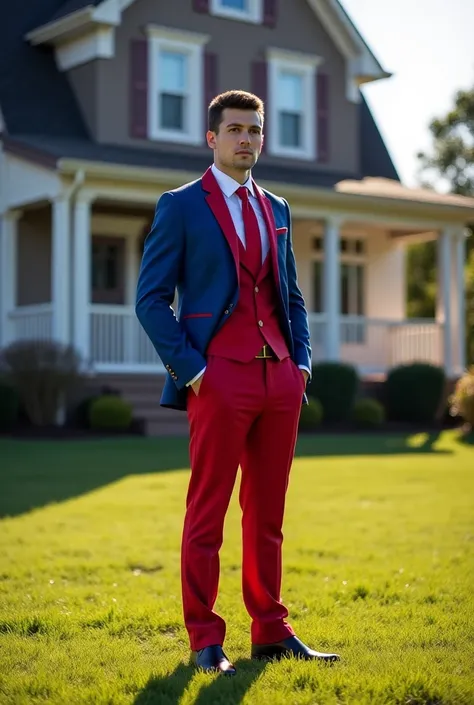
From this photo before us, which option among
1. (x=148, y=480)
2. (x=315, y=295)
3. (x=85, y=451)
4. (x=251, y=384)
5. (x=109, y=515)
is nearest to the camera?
(x=251, y=384)

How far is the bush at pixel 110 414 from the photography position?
17375 millimetres

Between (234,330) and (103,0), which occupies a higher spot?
(103,0)

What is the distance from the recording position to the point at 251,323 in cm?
490

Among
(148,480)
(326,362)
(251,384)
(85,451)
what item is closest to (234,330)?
(251,384)

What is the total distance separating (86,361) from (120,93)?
4.99 meters

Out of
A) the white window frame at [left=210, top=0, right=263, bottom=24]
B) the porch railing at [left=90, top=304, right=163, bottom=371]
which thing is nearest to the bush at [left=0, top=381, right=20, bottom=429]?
the porch railing at [left=90, top=304, right=163, bottom=371]

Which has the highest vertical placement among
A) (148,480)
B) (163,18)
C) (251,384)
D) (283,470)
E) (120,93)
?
(163,18)

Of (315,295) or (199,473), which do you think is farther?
(315,295)

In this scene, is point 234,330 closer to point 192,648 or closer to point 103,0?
point 192,648

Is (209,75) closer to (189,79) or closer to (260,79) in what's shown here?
(189,79)

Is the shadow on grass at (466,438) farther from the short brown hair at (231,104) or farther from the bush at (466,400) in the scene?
the short brown hair at (231,104)

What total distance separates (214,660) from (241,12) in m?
18.9

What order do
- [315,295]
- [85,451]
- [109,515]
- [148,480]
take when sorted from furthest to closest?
[315,295], [85,451], [148,480], [109,515]

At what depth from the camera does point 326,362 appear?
20.0 metres
